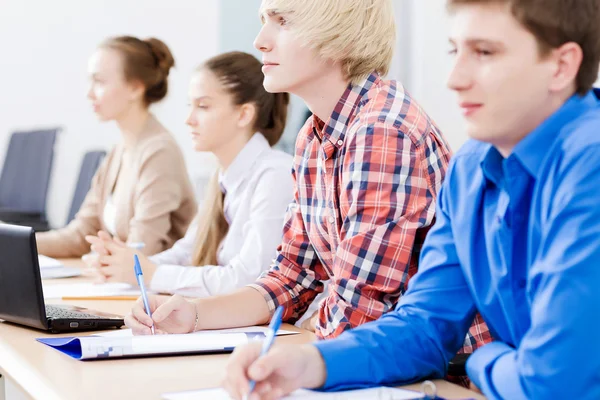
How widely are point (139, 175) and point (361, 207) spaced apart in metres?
1.44

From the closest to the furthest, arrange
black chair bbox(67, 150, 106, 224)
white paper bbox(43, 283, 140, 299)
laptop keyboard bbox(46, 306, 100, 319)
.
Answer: laptop keyboard bbox(46, 306, 100, 319)
white paper bbox(43, 283, 140, 299)
black chair bbox(67, 150, 106, 224)

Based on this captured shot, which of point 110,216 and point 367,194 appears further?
point 110,216

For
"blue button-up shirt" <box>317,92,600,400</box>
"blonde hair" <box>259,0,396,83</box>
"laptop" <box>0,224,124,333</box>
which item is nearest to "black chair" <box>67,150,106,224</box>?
"laptop" <box>0,224,124,333</box>

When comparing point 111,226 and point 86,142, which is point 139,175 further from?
point 86,142

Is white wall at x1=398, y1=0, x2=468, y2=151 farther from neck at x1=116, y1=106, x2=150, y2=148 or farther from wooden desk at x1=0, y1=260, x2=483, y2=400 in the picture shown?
wooden desk at x1=0, y1=260, x2=483, y2=400

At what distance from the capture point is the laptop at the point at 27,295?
1404 millimetres

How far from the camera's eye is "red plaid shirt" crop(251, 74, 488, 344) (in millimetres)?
1313

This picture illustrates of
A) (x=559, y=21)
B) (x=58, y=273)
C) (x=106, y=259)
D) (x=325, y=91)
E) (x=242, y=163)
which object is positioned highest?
(x=559, y=21)

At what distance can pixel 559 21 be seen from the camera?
2.94 ft

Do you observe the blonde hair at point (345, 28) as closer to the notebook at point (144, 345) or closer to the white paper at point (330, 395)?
the notebook at point (144, 345)

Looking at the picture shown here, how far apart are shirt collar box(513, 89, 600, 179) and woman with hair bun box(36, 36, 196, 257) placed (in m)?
1.76

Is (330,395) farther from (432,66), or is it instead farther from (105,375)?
(432,66)

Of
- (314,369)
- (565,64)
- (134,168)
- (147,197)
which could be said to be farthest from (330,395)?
(134,168)

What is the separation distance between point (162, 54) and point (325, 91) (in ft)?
4.72
